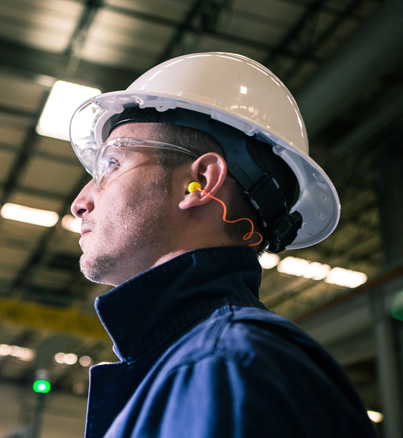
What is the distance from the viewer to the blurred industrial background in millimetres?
9359

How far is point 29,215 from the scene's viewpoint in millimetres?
15633

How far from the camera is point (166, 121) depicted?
6.97 feet

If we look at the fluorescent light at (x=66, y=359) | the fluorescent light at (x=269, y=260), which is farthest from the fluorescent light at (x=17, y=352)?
the fluorescent light at (x=269, y=260)

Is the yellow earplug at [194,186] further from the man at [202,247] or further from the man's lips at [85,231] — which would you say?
the man's lips at [85,231]

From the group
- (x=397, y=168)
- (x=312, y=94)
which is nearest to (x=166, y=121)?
(x=312, y=94)

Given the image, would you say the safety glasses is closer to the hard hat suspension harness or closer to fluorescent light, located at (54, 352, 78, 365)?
the hard hat suspension harness

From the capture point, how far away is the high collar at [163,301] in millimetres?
1509

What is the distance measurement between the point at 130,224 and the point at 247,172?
1.34 ft

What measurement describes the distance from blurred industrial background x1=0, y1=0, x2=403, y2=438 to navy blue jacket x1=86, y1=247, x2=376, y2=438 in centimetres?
493

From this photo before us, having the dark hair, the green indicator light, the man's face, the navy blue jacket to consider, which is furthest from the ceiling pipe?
the navy blue jacket

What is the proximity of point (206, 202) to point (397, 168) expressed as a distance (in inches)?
423

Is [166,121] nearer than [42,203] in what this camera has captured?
Yes

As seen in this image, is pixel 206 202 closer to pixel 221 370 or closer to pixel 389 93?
pixel 221 370

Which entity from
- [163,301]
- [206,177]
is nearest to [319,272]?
[206,177]
